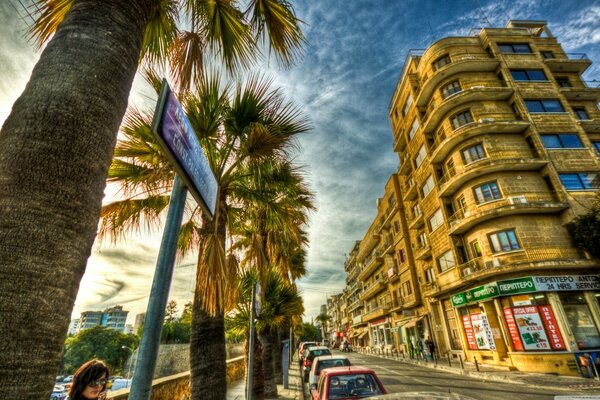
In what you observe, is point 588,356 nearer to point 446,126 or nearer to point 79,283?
point 446,126

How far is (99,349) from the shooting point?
65.5 metres

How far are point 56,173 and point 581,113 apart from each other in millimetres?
31345

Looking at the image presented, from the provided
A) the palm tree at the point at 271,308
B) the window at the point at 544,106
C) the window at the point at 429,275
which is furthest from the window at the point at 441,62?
the palm tree at the point at 271,308

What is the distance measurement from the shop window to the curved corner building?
54mm

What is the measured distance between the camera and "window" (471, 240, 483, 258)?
61.3 feet

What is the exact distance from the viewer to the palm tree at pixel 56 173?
1129mm

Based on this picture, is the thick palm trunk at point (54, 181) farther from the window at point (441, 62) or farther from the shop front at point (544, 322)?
the window at point (441, 62)

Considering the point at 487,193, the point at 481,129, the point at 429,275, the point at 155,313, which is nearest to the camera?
the point at 155,313

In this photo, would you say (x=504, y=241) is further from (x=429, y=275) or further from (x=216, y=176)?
(x=216, y=176)

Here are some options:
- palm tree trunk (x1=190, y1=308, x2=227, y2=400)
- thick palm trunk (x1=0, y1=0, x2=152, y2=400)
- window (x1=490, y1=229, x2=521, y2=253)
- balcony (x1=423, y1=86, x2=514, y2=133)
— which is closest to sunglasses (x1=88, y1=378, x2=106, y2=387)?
palm tree trunk (x1=190, y1=308, x2=227, y2=400)

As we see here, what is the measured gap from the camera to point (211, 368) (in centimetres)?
402

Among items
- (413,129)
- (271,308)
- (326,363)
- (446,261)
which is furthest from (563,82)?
(271,308)

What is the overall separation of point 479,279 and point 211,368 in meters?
18.9

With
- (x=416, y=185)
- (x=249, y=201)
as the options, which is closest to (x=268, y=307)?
(x=249, y=201)
